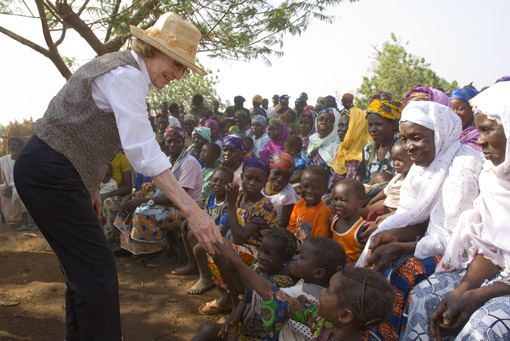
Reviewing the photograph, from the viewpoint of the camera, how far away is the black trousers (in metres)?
2.15

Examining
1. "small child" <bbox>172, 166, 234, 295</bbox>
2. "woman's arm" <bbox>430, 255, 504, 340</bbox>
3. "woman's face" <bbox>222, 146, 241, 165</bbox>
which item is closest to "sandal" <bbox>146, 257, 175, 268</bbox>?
"small child" <bbox>172, 166, 234, 295</bbox>

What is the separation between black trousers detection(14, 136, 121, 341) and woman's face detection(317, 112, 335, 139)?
4312 millimetres

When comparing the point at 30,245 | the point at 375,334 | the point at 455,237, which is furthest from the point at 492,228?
the point at 30,245

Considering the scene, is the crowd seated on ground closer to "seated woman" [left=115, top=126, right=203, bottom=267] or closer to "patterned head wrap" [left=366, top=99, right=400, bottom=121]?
"patterned head wrap" [left=366, top=99, right=400, bottom=121]

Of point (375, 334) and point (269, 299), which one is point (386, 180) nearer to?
point (375, 334)

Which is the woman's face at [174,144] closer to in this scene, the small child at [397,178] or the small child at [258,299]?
the small child at [258,299]

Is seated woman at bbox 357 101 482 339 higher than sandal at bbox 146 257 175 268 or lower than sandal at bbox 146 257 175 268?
higher

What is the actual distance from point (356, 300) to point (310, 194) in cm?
184

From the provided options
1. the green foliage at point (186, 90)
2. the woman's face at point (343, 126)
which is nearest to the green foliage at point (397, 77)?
the green foliage at point (186, 90)

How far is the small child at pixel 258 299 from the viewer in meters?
2.74

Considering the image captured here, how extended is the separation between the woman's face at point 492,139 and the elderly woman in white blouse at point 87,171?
1.70m

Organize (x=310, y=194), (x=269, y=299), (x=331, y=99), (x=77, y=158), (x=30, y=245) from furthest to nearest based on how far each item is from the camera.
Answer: (x=331, y=99) < (x=30, y=245) < (x=310, y=194) < (x=269, y=299) < (x=77, y=158)

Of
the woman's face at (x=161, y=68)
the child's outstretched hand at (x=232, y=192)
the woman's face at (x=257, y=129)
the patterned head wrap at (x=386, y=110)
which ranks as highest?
the woman's face at (x=161, y=68)

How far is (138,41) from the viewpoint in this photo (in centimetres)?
231
